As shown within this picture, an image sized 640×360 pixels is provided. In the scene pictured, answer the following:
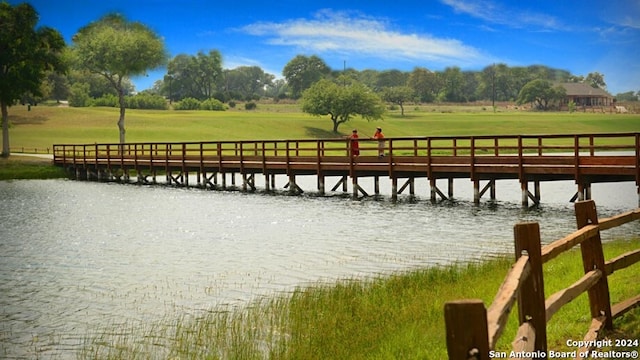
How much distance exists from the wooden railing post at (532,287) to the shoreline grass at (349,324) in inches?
88.1

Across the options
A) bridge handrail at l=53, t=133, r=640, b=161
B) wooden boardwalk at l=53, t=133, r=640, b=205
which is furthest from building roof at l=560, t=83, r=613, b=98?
wooden boardwalk at l=53, t=133, r=640, b=205

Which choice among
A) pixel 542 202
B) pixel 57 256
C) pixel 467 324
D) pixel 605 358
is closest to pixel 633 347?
pixel 605 358

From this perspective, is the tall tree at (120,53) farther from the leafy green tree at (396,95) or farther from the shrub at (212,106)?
the leafy green tree at (396,95)

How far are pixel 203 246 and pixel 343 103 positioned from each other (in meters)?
106

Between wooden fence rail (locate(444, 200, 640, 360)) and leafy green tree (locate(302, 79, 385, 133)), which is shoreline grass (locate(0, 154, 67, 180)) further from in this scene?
leafy green tree (locate(302, 79, 385, 133))

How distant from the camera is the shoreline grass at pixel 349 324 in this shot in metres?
10.6

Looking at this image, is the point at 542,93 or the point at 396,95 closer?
the point at 396,95

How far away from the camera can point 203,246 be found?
24328 mm

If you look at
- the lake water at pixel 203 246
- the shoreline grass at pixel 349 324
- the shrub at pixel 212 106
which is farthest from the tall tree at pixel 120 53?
the shrub at pixel 212 106

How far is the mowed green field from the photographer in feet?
355

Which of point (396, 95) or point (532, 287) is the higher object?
point (396, 95)

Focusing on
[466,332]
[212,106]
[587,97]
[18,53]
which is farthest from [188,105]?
[466,332]

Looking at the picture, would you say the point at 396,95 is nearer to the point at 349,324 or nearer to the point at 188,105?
the point at 188,105

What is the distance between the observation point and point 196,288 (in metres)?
17.2
